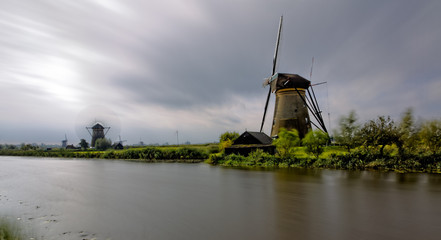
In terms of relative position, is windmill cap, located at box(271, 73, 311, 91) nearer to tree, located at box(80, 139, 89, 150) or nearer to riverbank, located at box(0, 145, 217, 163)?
riverbank, located at box(0, 145, 217, 163)

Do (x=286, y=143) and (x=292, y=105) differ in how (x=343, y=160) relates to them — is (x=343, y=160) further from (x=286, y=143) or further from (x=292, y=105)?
(x=292, y=105)

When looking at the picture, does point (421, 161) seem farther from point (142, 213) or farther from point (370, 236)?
point (142, 213)

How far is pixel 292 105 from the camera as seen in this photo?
33.9 m

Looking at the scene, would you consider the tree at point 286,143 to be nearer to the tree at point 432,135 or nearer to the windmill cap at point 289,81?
the windmill cap at point 289,81

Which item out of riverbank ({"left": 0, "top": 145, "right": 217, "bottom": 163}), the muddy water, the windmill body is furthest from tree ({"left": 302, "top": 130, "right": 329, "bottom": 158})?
riverbank ({"left": 0, "top": 145, "right": 217, "bottom": 163})

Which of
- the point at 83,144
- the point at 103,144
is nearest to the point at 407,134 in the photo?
the point at 103,144

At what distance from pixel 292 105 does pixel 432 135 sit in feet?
56.4

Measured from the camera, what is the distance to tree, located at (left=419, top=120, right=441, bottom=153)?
18155 mm

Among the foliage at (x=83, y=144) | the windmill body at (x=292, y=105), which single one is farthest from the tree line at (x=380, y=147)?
the foliage at (x=83, y=144)

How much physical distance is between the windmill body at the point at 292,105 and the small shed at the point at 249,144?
3879 mm

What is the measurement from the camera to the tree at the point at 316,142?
24.9m

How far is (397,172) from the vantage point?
18.0 m

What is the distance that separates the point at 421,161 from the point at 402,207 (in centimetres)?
1214

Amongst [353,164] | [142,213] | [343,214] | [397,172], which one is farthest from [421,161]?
[142,213]
